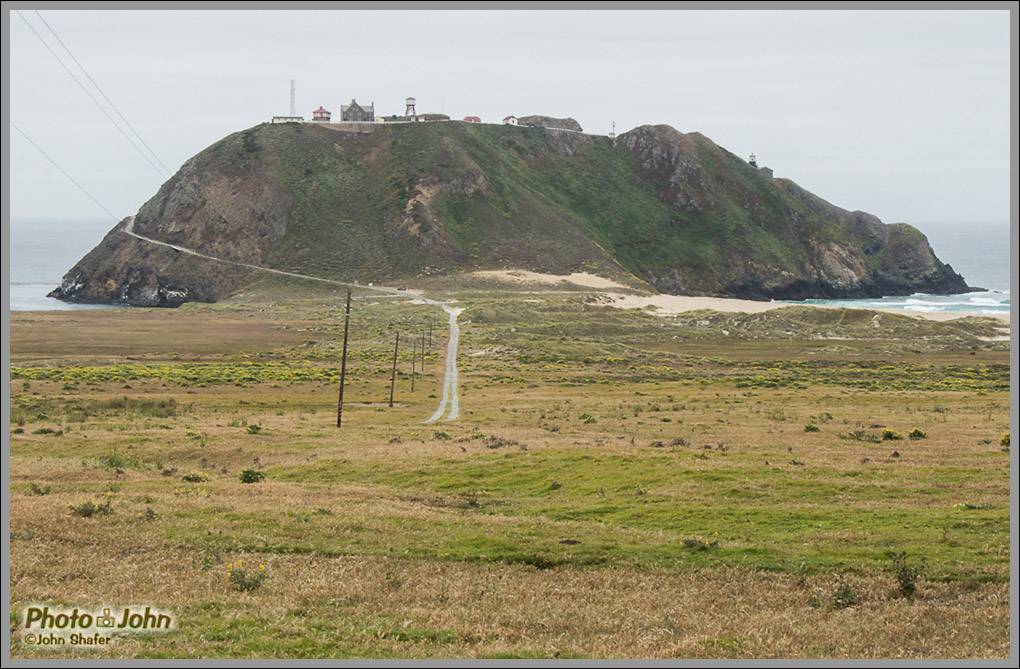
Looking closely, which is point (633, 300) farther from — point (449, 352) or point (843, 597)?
point (843, 597)

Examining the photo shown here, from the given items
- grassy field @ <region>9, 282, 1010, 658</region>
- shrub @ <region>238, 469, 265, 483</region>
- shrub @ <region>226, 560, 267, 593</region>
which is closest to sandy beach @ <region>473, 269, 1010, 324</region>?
grassy field @ <region>9, 282, 1010, 658</region>

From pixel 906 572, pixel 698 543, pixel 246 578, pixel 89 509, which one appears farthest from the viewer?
pixel 89 509

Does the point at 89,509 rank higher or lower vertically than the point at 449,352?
lower

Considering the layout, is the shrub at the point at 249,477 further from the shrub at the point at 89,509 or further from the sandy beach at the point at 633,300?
the sandy beach at the point at 633,300

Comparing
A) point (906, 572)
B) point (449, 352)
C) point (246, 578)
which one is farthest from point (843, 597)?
point (449, 352)

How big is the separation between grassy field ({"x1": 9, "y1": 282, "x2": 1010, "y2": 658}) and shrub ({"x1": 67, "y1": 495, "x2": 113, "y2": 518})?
0.35 feet

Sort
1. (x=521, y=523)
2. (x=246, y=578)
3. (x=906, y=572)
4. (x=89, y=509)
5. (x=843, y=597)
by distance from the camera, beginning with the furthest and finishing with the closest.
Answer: (x=521, y=523) < (x=89, y=509) < (x=246, y=578) < (x=906, y=572) < (x=843, y=597)

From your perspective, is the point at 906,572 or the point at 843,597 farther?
the point at 906,572

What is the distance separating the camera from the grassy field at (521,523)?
1363cm

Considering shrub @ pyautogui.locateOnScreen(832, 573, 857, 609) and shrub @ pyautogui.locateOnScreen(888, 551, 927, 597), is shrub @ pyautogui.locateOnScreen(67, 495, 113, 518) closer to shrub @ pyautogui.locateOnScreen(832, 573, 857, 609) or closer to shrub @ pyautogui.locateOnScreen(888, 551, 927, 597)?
shrub @ pyautogui.locateOnScreen(832, 573, 857, 609)

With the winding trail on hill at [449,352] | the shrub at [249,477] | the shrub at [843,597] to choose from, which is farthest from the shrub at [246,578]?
the winding trail on hill at [449,352]

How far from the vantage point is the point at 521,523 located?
73.5ft

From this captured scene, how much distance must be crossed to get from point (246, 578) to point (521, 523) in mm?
8200

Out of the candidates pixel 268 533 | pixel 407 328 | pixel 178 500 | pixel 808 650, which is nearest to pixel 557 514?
pixel 268 533
